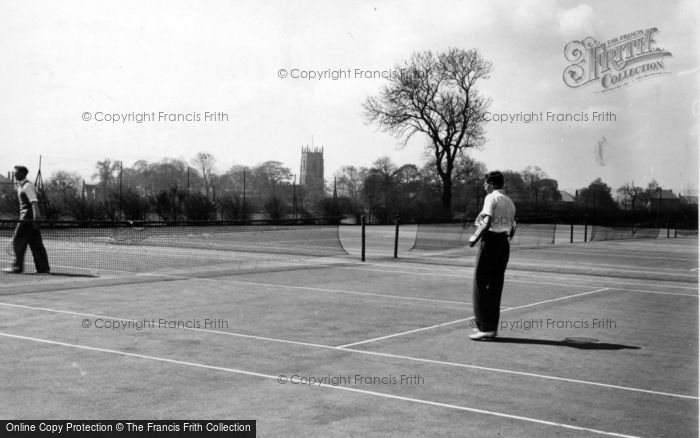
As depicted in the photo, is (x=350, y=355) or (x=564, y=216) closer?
(x=350, y=355)

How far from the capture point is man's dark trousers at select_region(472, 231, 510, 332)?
8.70m

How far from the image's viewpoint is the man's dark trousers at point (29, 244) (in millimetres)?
14555

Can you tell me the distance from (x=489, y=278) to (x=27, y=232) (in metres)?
9.32

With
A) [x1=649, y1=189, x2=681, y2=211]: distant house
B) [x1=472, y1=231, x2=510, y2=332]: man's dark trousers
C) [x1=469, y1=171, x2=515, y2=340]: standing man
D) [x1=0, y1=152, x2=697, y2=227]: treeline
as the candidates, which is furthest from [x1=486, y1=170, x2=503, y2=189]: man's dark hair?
[x1=649, y1=189, x2=681, y2=211]: distant house

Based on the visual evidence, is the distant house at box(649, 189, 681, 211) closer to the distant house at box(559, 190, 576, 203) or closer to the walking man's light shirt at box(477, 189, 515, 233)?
the distant house at box(559, 190, 576, 203)

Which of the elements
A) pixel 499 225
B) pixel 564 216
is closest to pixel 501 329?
pixel 499 225

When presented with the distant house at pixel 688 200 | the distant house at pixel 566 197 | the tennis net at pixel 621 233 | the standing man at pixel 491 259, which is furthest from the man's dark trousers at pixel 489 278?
the distant house at pixel 688 200

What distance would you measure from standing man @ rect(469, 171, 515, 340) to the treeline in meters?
22.7

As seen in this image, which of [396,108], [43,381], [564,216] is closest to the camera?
[43,381]

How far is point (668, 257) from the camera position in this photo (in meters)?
24.9

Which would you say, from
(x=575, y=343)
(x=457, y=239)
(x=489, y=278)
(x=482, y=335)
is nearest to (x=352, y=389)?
(x=482, y=335)

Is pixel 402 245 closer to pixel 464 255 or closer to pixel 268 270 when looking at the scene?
pixel 464 255

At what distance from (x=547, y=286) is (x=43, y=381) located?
10.4 meters

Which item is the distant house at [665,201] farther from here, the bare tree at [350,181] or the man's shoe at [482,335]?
the man's shoe at [482,335]
